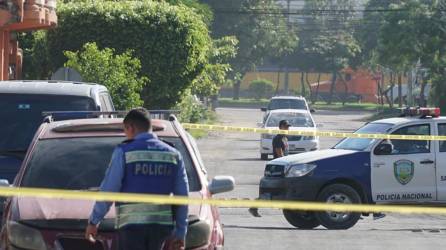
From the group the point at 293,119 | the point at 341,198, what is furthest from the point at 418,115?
the point at 293,119

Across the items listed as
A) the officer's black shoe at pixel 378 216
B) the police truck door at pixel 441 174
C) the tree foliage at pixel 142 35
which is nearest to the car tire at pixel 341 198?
the officer's black shoe at pixel 378 216

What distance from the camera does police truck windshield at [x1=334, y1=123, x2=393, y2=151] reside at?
17234 millimetres

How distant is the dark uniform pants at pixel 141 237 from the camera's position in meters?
8.02

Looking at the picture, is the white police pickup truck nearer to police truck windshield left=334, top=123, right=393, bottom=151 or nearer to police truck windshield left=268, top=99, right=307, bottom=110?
police truck windshield left=334, top=123, right=393, bottom=151

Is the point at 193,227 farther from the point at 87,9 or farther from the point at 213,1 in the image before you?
the point at 213,1

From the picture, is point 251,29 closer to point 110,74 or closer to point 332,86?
point 332,86

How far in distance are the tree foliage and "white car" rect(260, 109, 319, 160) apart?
4.10 m

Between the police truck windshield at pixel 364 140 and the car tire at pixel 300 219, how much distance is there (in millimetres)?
1309

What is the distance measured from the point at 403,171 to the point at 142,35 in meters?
13.0

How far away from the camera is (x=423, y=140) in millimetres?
17422

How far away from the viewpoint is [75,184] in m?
9.64

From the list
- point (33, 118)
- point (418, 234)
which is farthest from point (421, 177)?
point (33, 118)

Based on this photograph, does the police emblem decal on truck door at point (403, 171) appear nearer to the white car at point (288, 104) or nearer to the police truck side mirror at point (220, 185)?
the police truck side mirror at point (220, 185)

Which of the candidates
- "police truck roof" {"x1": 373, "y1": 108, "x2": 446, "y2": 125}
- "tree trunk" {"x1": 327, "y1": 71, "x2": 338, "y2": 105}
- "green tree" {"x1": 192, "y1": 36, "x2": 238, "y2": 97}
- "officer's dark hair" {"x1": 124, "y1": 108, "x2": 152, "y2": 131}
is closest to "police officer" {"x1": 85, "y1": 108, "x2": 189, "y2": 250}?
"officer's dark hair" {"x1": 124, "y1": 108, "x2": 152, "y2": 131}
